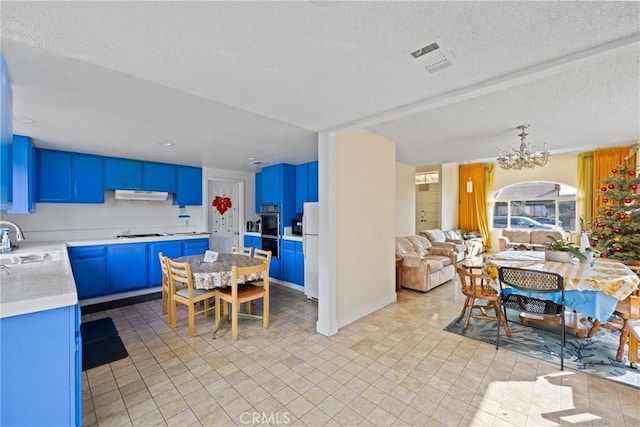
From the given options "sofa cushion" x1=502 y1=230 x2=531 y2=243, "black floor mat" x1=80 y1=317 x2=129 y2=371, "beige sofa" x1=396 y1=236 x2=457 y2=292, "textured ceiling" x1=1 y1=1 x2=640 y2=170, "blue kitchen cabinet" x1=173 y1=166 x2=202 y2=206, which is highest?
"textured ceiling" x1=1 y1=1 x2=640 y2=170

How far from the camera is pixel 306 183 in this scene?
4.96 m

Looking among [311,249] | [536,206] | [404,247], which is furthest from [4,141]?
[536,206]

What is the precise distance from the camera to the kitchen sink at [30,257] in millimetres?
2495

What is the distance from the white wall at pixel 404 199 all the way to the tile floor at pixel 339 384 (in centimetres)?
334

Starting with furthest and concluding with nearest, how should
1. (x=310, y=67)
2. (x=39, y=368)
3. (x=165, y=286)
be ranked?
(x=165, y=286) < (x=310, y=67) < (x=39, y=368)

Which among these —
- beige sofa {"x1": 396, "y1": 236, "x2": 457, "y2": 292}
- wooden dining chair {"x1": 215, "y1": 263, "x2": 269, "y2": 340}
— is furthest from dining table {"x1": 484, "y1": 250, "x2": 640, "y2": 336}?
wooden dining chair {"x1": 215, "y1": 263, "x2": 269, "y2": 340}

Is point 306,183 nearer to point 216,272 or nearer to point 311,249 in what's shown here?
point 311,249

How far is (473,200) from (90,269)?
994cm

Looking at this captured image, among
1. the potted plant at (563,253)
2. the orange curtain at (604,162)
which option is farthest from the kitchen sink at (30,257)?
the orange curtain at (604,162)

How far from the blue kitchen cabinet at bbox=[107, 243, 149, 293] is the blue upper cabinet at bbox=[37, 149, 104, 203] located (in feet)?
2.93

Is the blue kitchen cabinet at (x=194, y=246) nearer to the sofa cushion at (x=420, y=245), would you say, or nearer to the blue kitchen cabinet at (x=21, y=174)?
the blue kitchen cabinet at (x=21, y=174)

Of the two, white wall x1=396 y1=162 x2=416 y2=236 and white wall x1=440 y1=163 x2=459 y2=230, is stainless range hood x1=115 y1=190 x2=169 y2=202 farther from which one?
white wall x1=440 y1=163 x2=459 y2=230

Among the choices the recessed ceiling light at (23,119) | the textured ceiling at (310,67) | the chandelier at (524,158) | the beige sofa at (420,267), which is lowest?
the beige sofa at (420,267)

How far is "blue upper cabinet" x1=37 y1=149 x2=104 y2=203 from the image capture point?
150 inches
